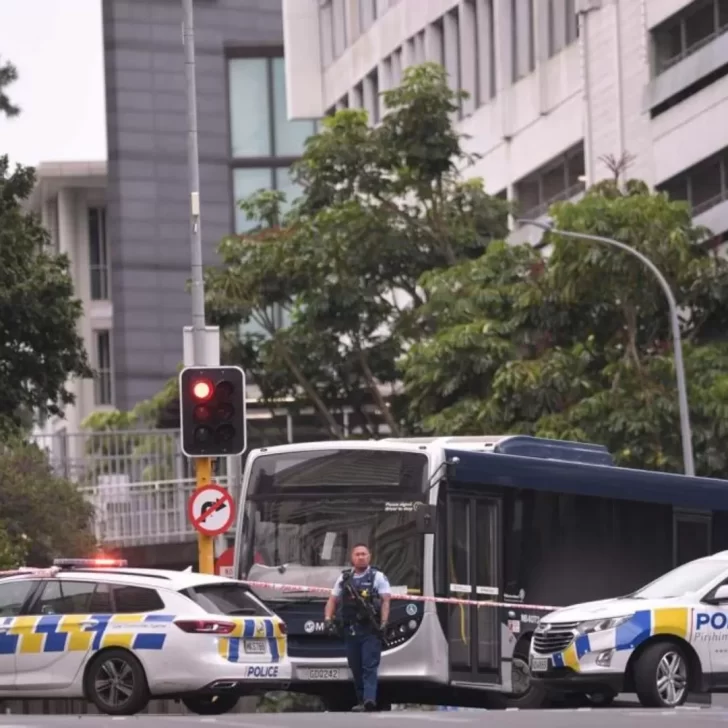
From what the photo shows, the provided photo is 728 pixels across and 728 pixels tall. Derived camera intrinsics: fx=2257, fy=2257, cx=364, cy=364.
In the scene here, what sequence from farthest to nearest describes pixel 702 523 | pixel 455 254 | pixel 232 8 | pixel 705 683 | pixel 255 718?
pixel 232 8, pixel 455 254, pixel 702 523, pixel 705 683, pixel 255 718

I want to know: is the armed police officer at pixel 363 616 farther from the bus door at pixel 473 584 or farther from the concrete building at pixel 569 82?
the concrete building at pixel 569 82

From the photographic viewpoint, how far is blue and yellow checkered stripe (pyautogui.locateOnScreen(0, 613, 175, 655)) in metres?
19.9

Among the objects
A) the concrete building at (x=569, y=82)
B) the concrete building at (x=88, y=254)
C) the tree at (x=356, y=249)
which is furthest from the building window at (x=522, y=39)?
the concrete building at (x=88, y=254)

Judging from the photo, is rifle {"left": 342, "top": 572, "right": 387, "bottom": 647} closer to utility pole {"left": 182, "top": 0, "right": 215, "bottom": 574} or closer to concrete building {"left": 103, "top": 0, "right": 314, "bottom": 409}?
utility pole {"left": 182, "top": 0, "right": 215, "bottom": 574}

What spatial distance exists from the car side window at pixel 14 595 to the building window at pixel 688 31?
27.1 m

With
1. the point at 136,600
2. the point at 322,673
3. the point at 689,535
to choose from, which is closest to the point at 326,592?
the point at 322,673

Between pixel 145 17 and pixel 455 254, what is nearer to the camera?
pixel 455 254

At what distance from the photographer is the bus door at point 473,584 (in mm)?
22594

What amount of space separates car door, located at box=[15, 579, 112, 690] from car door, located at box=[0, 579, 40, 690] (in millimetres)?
67

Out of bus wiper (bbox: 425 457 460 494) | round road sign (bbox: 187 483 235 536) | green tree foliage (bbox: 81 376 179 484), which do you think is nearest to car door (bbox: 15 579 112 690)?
round road sign (bbox: 187 483 235 536)

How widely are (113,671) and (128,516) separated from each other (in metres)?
20.7

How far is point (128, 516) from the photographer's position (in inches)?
1598

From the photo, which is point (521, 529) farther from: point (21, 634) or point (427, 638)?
point (21, 634)

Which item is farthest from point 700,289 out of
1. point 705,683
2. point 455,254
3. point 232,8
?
point 232,8
